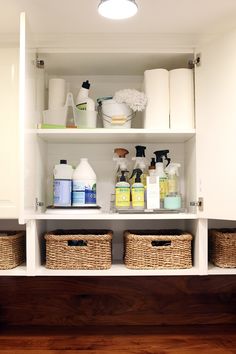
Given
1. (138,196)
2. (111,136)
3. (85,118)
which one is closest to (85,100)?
(85,118)

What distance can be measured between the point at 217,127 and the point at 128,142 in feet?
1.90

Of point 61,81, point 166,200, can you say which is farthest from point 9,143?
→ point 166,200

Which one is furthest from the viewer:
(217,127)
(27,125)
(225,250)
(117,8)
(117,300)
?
(117,300)

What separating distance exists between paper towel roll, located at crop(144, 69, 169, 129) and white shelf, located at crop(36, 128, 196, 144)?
0.20ft

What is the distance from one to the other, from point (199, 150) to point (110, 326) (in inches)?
42.4

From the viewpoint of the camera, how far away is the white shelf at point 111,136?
1741mm

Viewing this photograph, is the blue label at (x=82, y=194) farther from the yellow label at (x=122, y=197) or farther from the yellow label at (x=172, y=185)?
the yellow label at (x=172, y=185)

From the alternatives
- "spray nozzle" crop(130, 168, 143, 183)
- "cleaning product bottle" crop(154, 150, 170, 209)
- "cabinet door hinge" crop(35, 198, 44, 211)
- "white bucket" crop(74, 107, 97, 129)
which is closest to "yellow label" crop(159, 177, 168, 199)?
"cleaning product bottle" crop(154, 150, 170, 209)

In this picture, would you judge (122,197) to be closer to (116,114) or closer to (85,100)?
(116,114)

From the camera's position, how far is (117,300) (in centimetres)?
200

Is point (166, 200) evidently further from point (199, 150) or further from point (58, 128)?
point (58, 128)

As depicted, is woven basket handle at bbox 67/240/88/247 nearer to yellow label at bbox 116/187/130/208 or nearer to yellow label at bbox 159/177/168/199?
yellow label at bbox 116/187/130/208

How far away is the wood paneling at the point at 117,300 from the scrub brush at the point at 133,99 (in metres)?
0.95

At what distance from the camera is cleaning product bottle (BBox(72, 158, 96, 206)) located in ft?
5.90
